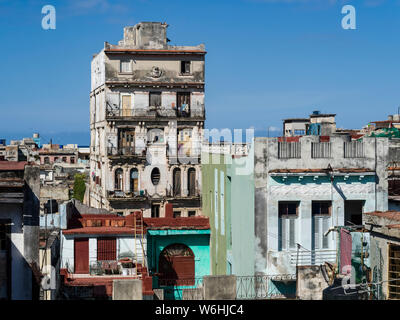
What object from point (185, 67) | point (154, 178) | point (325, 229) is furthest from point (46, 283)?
point (185, 67)

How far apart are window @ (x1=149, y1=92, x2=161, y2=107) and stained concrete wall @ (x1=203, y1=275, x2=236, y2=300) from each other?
55791mm

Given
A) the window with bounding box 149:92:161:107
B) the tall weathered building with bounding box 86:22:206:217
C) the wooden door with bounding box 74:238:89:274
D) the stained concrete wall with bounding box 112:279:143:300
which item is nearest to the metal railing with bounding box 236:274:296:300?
the stained concrete wall with bounding box 112:279:143:300

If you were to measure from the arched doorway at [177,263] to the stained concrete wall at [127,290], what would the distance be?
2641cm

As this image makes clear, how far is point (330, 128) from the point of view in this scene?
1876 inches

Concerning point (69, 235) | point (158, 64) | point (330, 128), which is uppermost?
point (158, 64)

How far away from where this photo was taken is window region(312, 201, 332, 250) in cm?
3378

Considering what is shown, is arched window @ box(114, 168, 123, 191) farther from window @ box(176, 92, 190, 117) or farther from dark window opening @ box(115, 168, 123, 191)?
window @ box(176, 92, 190, 117)

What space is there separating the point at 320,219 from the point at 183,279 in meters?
17.0

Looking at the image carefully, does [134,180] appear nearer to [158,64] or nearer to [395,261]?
[158,64]

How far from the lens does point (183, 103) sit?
7806 centimetres

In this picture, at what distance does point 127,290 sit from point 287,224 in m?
13.0

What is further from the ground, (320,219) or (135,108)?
(135,108)

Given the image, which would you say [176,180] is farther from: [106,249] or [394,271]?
[394,271]
